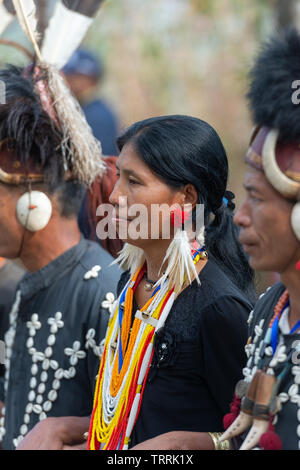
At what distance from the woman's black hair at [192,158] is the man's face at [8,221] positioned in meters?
0.80

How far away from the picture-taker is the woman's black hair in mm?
2705

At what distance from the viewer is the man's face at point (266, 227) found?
216 cm

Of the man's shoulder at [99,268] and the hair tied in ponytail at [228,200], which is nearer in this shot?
the hair tied in ponytail at [228,200]

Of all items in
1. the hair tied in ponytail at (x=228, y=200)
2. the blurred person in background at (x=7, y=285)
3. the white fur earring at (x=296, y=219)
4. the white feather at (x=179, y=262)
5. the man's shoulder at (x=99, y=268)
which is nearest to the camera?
the white fur earring at (x=296, y=219)

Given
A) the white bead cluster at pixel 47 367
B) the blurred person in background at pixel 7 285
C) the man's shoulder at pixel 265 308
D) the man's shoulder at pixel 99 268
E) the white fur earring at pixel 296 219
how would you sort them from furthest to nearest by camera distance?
the blurred person in background at pixel 7 285 < the man's shoulder at pixel 99 268 < the white bead cluster at pixel 47 367 < the man's shoulder at pixel 265 308 < the white fur earring at pixel 296 219

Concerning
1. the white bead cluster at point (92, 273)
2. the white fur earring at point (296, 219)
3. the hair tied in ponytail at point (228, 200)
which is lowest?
the white bead cluster at point (92, 273)

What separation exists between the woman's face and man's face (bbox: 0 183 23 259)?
875mm

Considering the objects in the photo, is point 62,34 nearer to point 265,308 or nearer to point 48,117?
point 48,117

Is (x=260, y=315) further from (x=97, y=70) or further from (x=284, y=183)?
(x=97, y=70)

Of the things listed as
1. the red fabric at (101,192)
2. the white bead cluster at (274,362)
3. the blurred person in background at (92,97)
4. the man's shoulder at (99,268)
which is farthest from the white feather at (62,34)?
the blurred person in background at (92,97)

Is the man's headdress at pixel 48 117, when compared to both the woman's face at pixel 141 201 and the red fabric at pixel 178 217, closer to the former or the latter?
the woman's face at pixel 141 201

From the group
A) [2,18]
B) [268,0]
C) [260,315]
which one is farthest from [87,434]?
[268,0]

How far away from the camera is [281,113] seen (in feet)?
6.91

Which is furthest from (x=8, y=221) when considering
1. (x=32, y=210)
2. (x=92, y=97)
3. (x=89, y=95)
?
(x=92, y=97)
